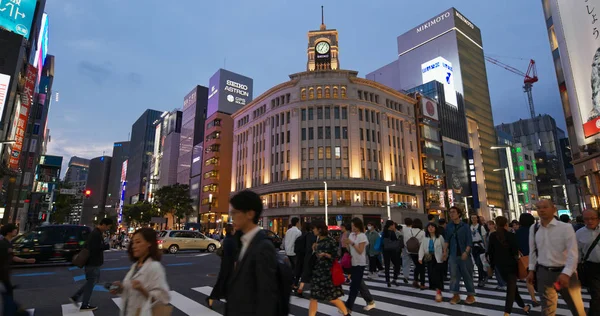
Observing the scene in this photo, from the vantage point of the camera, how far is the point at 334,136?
4850 centimetres

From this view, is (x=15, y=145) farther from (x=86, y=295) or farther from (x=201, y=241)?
(x=86, y=295)

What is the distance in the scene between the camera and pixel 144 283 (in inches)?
121

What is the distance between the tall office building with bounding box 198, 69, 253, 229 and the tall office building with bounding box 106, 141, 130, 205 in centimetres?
10267

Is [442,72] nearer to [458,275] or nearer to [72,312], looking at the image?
[458,275]

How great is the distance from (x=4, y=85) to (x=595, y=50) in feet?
163

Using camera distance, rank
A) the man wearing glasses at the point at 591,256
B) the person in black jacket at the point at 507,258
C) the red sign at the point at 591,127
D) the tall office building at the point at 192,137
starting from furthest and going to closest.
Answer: the tall office building at the point at 192,137 → the red sign at the point at 591,127 → the person in black jacket at the point at 507,258 → the man wearing glasses at the point at 591,256

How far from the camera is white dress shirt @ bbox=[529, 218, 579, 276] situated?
4.06 metres

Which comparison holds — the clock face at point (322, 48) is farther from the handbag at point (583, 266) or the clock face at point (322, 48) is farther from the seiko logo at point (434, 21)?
the seiko logo at point (434, 21)

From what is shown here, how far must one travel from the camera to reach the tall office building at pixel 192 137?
78125mm

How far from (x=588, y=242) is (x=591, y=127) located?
1121 inches

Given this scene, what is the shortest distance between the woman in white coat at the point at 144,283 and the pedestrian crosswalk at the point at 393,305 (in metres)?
3.60

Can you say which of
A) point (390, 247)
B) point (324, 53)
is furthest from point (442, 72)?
point (390, 247)

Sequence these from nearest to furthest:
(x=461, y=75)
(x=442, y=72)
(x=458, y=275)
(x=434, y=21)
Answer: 1. (x=458, y=275)
2. (x=442, y=72)
3. (x=461, y=75)
4. (x=434, y=21)

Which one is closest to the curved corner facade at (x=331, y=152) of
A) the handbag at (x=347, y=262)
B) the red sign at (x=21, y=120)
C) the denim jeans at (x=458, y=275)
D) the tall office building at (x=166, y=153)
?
the red sign at (x=21, y=120)
